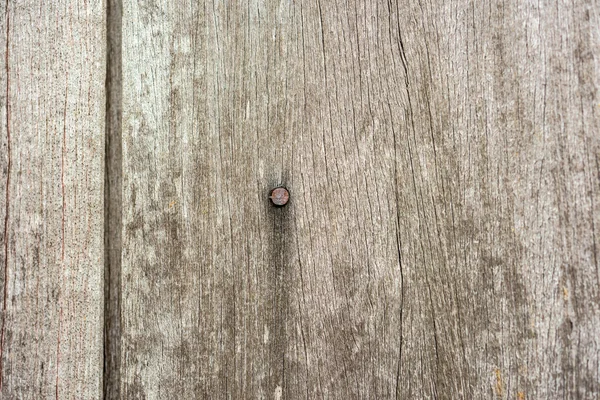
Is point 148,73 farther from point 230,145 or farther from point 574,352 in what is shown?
point 574,352

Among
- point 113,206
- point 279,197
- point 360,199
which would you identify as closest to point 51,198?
point 113,206

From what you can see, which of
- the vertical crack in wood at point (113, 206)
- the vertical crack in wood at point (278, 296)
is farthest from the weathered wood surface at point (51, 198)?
the vertical crack in wood at point (278, 296)

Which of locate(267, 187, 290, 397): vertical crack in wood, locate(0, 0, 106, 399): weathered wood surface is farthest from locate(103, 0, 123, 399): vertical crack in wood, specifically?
locate(267, 187, 290, 397): vertical crack in wood

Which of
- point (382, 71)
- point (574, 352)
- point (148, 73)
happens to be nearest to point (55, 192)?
point (148, 73)

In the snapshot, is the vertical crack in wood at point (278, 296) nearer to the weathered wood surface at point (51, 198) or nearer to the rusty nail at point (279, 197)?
the rusty nail at point (279, 197)

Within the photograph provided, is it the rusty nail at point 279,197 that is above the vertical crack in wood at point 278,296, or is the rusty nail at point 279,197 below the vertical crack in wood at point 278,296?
above
